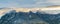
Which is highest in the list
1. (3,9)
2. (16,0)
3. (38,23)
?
(16,0)

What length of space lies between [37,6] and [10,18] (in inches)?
15.9

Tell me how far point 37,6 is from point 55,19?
350 millimetres

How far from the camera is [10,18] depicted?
112cm

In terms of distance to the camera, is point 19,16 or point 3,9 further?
point 3,9

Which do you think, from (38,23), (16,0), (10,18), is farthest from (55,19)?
(16,0)

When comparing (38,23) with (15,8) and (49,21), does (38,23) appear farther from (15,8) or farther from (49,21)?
(15,8)

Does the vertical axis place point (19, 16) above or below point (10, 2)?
below

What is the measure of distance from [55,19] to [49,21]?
7 cm

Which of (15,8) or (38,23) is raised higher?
(15,8)

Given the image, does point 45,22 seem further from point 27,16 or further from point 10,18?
point 10,18

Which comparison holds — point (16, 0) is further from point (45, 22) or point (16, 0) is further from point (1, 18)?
point (45, 22)

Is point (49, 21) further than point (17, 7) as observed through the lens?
No

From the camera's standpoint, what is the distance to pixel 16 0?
1.40 meters

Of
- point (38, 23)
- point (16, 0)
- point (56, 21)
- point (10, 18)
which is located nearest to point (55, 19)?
point (56, 21)
